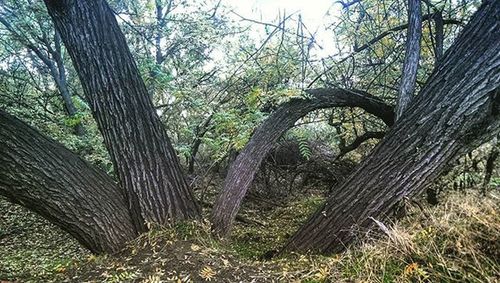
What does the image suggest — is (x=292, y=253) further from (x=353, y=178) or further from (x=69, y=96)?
(x=69, y=96)

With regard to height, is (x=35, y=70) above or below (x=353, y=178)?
above

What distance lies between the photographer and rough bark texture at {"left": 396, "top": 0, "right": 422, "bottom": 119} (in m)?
2.78

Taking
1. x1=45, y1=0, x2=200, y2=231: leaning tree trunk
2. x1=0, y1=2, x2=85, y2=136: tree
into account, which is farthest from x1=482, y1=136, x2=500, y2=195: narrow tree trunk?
x1=0, y1=2, x2=85, y2=136: tree

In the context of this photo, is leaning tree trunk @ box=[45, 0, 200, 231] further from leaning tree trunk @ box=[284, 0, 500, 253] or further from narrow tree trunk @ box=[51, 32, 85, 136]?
narrow tree trunk @ box=[51, 32, 85, 136]

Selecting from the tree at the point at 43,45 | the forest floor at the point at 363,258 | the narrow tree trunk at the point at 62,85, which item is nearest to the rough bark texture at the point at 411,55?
the forest floor at the point at 363,258

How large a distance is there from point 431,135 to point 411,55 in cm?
99

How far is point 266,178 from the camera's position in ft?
18.9

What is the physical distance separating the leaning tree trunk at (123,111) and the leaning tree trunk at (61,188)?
0.41 feet

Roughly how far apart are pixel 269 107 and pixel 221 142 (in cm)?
62

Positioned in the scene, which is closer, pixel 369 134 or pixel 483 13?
pixel 483 13

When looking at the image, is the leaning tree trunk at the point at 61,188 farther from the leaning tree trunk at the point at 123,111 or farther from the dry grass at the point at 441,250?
the dry grass at the point at 441,250

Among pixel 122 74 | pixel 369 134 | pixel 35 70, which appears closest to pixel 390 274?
pixel 122 74

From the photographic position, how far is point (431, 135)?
2.10 meters

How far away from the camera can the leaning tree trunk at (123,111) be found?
7.36 feet
